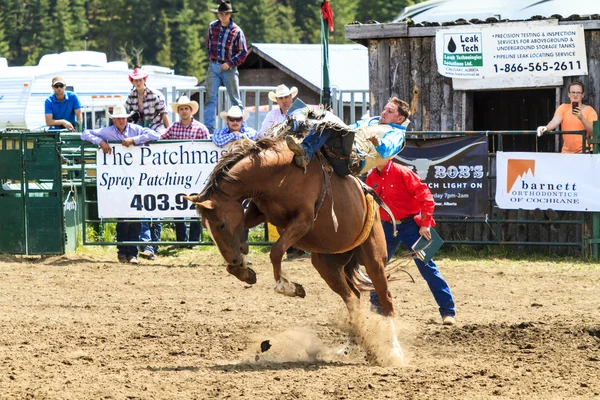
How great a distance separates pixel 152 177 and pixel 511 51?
5071mm

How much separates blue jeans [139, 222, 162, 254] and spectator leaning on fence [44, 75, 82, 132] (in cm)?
207

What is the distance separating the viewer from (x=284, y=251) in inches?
267

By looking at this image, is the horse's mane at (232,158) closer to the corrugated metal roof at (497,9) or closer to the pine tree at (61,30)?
the corrugated metal roof at (497,9)

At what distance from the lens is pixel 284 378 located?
656 cm

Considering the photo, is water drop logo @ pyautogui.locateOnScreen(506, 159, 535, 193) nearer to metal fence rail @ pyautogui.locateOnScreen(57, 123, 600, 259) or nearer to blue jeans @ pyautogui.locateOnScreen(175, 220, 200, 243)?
metal fence rail @ pyautogui.locateOnScreen(57, 123, 600, 259)

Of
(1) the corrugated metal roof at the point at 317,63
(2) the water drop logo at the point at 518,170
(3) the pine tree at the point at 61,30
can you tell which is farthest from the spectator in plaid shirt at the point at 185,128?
(3) the pine tree at the point at 61,30

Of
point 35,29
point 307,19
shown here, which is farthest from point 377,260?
point 307,19

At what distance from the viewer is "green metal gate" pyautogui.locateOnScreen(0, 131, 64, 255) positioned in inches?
506

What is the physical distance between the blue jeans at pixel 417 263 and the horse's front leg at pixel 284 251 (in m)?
1.80

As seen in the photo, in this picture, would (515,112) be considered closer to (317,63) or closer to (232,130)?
(232,130)

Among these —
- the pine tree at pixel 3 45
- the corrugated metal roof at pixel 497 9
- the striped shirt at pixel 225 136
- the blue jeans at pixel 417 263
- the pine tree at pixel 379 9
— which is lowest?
the blue jeans at pixel 417 263

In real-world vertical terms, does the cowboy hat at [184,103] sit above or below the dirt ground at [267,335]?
above

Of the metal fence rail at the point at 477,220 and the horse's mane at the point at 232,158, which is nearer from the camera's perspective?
the horse's mane at the point at 232,158

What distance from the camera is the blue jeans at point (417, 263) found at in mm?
8594
